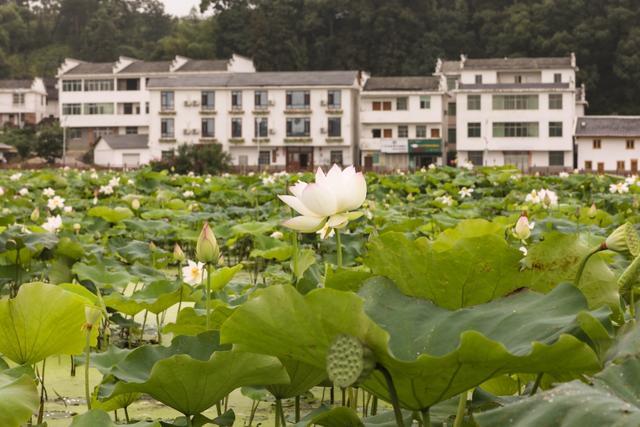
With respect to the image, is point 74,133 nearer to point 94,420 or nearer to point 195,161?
point 195,161

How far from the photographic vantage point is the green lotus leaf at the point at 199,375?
1.09 metres

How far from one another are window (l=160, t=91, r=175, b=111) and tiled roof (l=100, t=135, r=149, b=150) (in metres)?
2.29

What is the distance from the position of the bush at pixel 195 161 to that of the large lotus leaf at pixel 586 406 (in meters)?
16.3

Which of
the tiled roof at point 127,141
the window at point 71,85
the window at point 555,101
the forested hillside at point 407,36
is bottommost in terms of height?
the tiled roof at point 127,141

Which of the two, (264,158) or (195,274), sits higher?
(264,158)

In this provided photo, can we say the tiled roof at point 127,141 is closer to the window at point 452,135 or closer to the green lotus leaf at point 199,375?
the window at point 452,135

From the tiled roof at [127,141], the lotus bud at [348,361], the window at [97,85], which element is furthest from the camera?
the window at [97,85]

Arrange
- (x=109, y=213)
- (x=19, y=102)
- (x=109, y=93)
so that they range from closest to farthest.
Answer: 1. (x=109, y=213)
2. (x=109, y=93)
3. (x=19, y=102)

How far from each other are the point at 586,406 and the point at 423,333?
0.29m

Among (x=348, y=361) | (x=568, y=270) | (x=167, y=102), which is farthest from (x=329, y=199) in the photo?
(x=167, y=102)

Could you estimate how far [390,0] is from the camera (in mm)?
44781

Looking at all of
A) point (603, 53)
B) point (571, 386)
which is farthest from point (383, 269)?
point (603, 53)

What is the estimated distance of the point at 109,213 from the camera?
4.95 metres

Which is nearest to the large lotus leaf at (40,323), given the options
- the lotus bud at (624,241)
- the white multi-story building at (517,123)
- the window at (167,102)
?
the lotus bud at (624,241)
